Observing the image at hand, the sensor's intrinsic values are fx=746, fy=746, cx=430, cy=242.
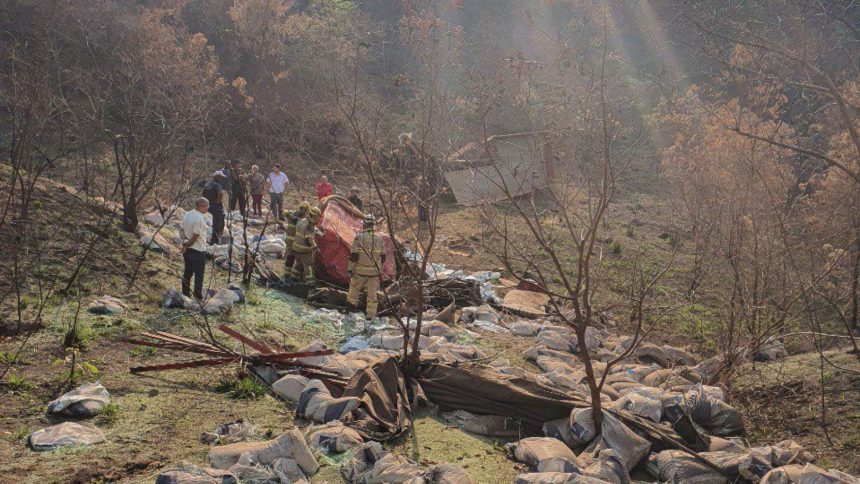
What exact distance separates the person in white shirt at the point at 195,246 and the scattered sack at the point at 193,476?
410cm

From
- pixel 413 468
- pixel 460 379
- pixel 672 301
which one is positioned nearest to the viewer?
pixel 413 468

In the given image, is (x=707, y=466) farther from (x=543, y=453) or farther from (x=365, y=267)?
(x=365, y=267)

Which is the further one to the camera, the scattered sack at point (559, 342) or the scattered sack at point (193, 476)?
the scattered sack at point (559, 342)

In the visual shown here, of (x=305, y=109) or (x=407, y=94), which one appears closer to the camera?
(x=305, y=109)

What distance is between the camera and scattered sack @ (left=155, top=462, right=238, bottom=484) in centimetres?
380

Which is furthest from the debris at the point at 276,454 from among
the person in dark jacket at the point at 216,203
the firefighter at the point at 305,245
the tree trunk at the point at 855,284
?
the person in dark jacket at the point at 216,203

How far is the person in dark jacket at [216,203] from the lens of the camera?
1110cm

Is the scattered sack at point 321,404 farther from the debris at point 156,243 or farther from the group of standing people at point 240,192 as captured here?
the group of standing people at point 240,192

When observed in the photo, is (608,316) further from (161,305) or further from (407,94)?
→ (407,94)

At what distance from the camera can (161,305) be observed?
25.5 ft

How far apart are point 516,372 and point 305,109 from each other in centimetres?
1664

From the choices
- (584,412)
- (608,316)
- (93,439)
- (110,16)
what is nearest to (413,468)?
(584,412)

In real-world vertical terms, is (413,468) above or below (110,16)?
below

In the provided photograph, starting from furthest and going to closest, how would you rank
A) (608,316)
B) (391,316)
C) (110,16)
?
(110,16), (608,316), (391,316)
